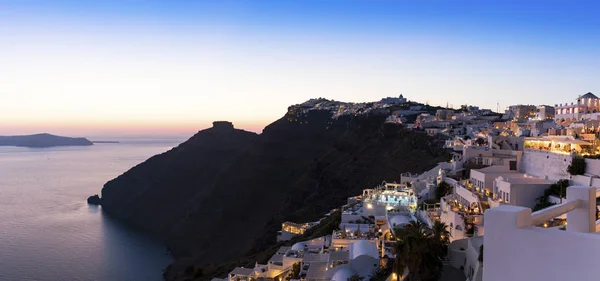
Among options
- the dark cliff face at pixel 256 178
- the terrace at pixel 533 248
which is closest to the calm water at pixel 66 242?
the dark cliff face at pixel 256 178

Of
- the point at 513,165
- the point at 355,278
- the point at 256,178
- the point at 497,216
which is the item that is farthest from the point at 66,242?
the point at 497,216

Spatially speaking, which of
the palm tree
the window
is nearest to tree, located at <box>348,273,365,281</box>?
the palm tree

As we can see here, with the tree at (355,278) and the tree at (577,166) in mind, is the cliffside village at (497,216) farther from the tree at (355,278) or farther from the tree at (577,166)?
the tree at (355,278)

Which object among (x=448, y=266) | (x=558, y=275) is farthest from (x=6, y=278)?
(x=558, y=275)

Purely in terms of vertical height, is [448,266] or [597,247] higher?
[597,247]

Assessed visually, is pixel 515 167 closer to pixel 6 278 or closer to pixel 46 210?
pixel 6 278

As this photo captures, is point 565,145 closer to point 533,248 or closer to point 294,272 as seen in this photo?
point 294,272
